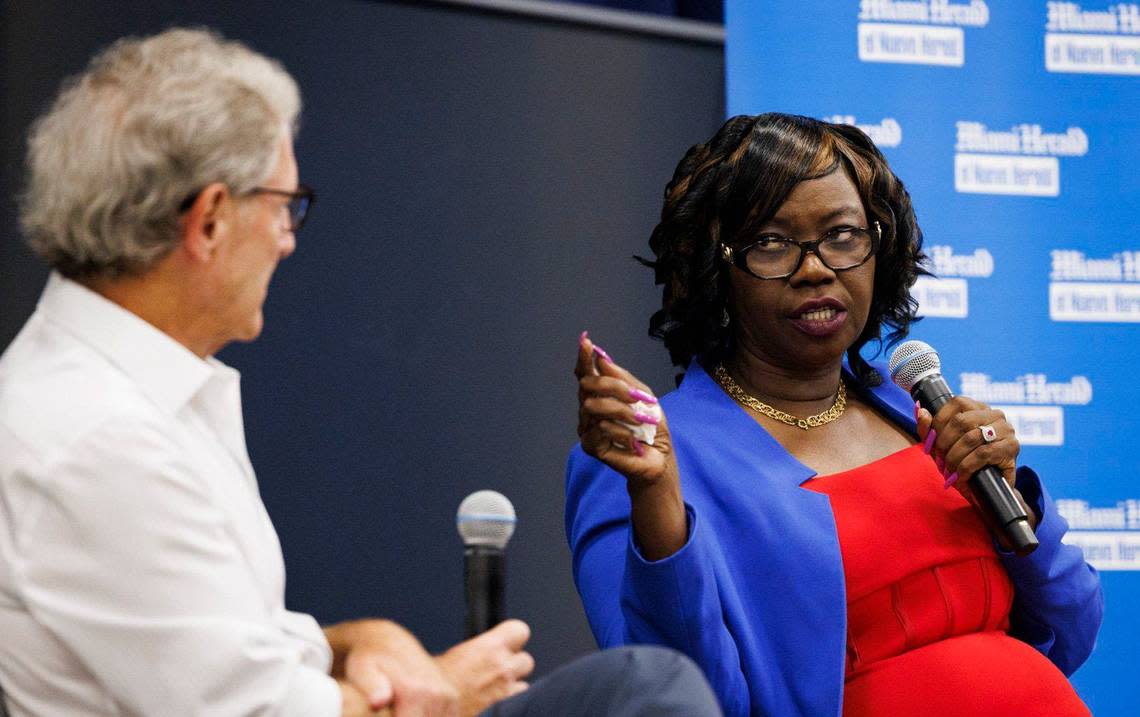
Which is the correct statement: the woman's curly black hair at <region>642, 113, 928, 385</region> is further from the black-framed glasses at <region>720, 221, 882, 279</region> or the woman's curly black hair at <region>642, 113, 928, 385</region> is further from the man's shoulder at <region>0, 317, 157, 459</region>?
the man's shoulder at <region>0, 317, 157, 459</region>

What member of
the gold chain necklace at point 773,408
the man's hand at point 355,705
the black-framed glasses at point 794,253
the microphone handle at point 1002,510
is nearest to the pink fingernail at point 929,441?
the microphone handle at point 1002,510

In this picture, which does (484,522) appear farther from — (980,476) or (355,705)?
(980,476)

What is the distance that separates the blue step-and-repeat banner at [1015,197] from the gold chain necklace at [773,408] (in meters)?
1.18

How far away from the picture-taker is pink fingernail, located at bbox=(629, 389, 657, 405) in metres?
1.98

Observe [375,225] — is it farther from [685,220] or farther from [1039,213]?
[1039,213]

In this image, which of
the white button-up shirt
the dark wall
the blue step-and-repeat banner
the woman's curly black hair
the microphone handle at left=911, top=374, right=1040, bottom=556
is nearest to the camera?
the white button-up shirt

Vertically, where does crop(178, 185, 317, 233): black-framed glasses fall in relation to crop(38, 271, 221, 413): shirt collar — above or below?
above

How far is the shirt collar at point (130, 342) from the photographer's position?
1.53 m

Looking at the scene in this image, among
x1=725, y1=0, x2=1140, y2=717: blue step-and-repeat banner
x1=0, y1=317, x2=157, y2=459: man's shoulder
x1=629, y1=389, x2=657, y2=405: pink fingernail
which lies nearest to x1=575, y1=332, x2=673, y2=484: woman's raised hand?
x1=629, y1=389, x2=657, y2=405: pink fingernail

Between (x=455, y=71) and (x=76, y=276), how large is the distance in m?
2.62

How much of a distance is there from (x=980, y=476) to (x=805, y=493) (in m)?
0.29

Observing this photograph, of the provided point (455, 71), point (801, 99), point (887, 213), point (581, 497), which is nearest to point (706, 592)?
point (581, 497)

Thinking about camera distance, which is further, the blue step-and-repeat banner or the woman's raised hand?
the blue step-and-repeat banner

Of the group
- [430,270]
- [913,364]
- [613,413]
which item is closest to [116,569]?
[613,413]
